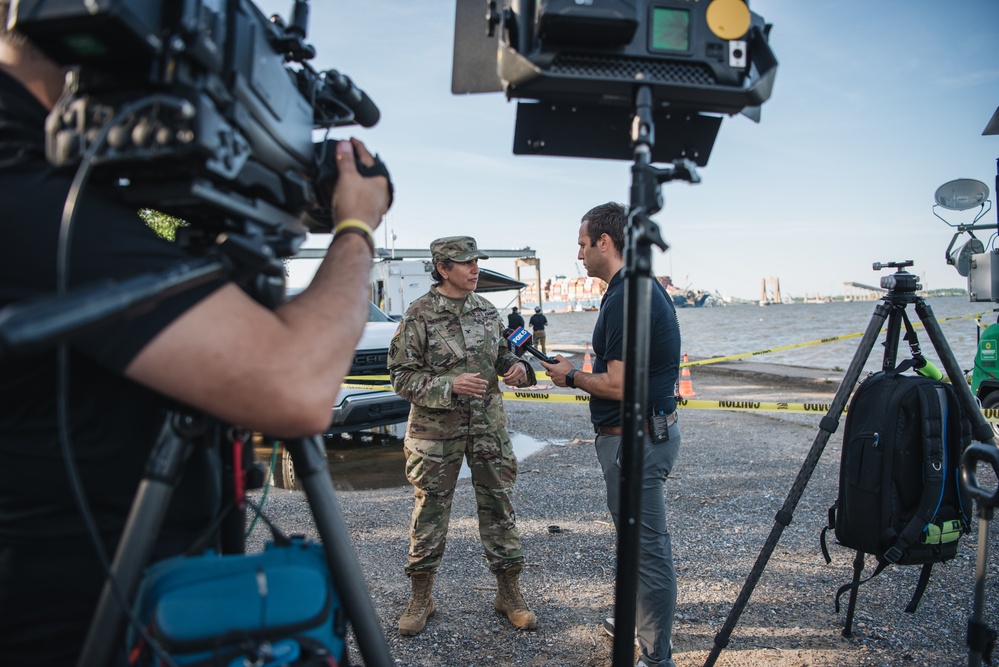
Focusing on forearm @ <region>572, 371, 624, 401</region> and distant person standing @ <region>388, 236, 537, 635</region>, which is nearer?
forearm @ <region>572, 371, 624, 401</region>

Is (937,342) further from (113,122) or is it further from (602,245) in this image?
(113,122)

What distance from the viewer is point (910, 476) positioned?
8.97 ft

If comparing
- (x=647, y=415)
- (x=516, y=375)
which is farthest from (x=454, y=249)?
→ (x=647, y=415)

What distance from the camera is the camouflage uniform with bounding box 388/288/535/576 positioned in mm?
3791

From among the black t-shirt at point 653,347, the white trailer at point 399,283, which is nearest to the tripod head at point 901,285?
the black t-shirt at point 653,347

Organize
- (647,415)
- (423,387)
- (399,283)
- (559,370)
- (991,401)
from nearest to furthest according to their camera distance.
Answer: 1. (647,415)
2. (559,370)
3. (423,387)
4. (991,401)
5. (399,283)

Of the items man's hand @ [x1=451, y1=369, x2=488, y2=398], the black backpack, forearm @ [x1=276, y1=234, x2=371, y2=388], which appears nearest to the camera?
forearm @ [x1=276, y1=234, x2=371, y2=388]

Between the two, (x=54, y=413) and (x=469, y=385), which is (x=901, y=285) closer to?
(x=469, y=385)

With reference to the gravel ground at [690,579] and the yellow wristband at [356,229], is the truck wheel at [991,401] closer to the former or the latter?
the gravel ground at [690,579]

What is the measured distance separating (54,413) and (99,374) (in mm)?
99

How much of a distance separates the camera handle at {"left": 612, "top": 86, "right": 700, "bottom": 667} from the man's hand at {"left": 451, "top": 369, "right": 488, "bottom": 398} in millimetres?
2431

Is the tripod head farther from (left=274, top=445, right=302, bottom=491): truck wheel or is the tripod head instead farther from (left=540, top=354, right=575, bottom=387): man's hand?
(left=274, top=445, right=302, bottom=491): truck wheel

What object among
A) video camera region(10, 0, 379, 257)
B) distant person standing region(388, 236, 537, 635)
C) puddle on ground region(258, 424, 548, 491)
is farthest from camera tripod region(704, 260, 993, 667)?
puddle on ground region(258, 424, 548, 491)

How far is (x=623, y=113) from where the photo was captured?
1.64 meters
